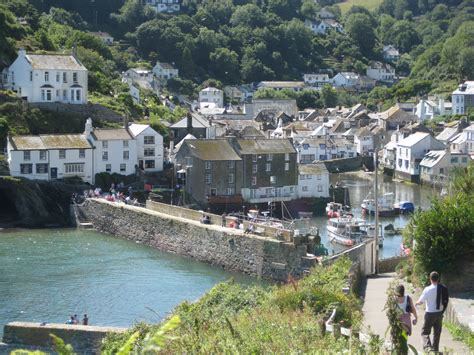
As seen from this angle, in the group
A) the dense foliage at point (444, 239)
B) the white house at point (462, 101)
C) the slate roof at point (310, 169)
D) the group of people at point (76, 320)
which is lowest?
the group of people at point (76, 320)

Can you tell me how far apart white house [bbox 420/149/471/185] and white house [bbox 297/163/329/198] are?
13808 mm

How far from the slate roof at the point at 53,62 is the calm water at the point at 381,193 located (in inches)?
743

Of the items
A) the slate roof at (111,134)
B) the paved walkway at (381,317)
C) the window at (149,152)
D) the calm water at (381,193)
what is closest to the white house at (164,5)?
the calm water at (381,193)

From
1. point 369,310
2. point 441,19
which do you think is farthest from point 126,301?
point 441,19

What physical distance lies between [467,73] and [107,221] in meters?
76.2

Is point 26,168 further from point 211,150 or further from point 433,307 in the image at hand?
point 433,307

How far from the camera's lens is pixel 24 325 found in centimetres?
2278

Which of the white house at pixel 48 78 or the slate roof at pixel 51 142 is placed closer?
the slate roof at pixel 51 142

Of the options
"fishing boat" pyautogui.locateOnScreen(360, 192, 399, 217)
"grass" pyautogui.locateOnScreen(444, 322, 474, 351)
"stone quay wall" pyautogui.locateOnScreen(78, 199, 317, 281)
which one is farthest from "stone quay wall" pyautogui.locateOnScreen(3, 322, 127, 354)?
"fishing boat" pyautogui.locateOnScreen(360, 192, 399, 217)

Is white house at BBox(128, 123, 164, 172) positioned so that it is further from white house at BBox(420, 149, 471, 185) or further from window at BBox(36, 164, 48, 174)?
white house at BBox(420, 149, 471, 185)

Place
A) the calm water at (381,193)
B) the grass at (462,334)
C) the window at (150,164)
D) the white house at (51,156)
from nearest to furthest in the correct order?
1. the grass at (462,334)
2. the calm water at (381,193)
3. the white house at (51,156)
4. the window at (150,164)

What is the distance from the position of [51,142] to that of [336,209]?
50.4 feet

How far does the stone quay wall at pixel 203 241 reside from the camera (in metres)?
33.3

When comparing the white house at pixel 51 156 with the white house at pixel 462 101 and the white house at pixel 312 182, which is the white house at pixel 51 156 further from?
the white house at pixel 462 101
